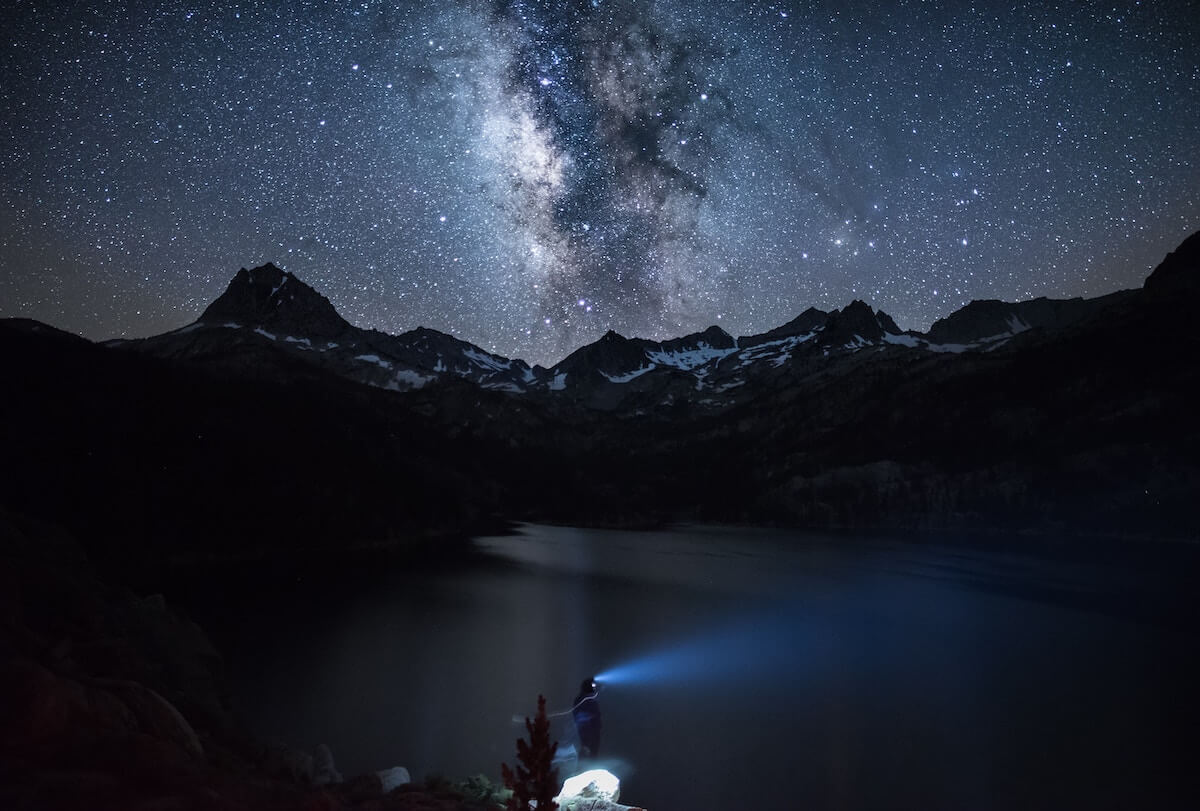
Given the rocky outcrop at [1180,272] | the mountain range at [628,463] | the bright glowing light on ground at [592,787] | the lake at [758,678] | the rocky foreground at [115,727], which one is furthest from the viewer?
the rocky outcrop at [1180,272]

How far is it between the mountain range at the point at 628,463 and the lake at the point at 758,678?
924 inches

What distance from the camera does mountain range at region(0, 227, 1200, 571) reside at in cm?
6481

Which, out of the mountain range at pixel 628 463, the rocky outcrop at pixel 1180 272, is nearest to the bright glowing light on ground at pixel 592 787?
the mountain range at pixel 628 463

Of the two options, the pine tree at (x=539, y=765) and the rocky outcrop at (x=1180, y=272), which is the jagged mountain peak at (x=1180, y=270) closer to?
the rocky outcrop at (x=1180, y=272)

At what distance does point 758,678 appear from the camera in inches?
1186

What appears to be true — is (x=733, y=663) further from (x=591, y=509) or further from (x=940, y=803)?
(x=591, y=509)

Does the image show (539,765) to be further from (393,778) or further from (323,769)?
(323,769)

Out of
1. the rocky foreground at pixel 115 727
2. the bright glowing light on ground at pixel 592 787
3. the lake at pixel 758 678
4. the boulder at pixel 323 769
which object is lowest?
the lake at pixel 758 678

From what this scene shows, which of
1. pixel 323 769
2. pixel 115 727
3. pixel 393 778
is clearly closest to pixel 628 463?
pixel 323 769

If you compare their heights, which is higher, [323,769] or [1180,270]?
[1180,270]

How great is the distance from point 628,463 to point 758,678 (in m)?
168

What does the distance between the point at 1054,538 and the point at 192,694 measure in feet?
385

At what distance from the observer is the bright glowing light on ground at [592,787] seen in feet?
44.7

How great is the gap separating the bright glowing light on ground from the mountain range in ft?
198
